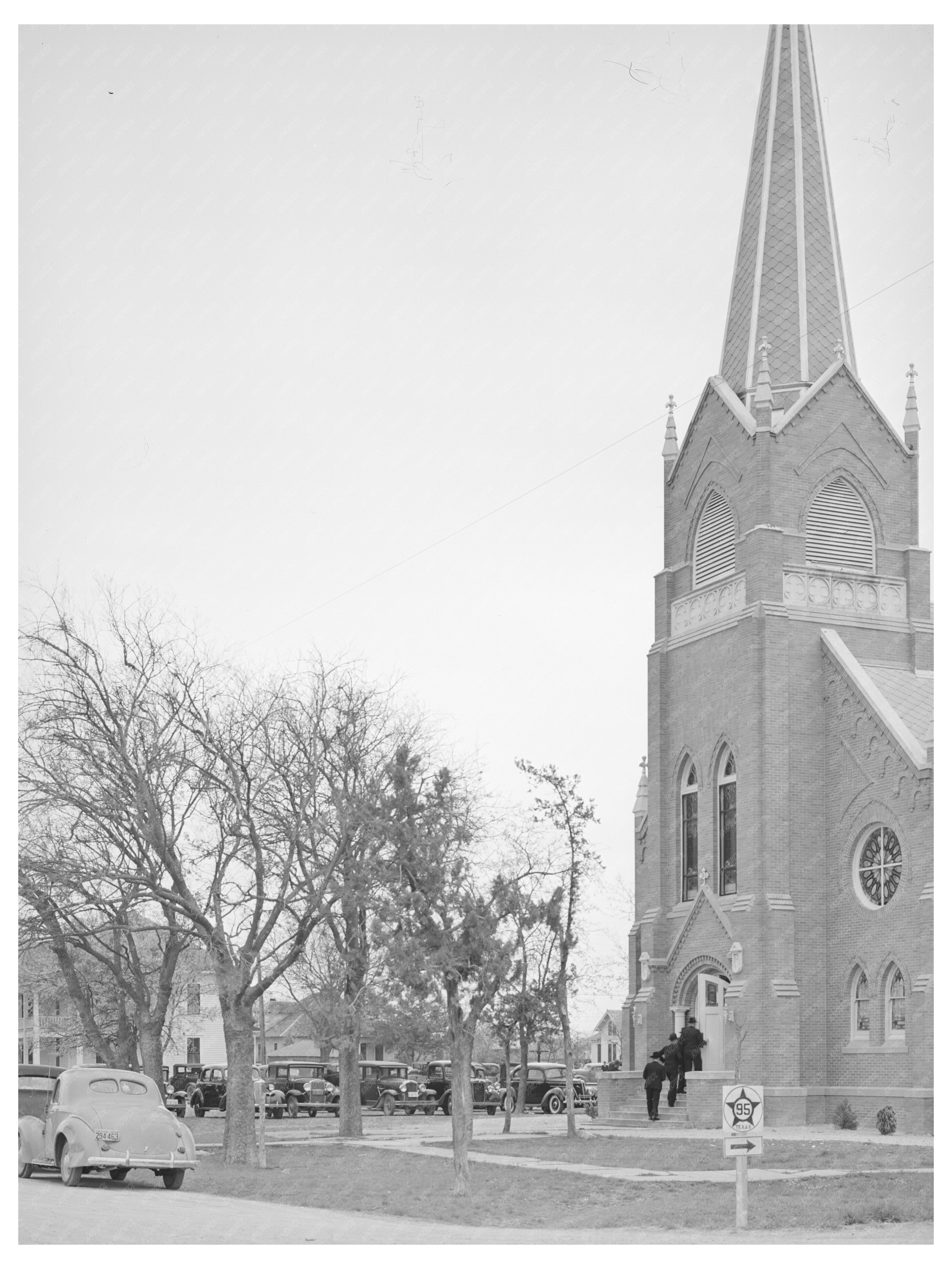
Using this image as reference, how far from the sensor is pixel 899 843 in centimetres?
3806

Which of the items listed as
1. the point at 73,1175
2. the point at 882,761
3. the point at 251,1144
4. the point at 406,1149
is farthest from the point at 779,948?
the point at 73,1175

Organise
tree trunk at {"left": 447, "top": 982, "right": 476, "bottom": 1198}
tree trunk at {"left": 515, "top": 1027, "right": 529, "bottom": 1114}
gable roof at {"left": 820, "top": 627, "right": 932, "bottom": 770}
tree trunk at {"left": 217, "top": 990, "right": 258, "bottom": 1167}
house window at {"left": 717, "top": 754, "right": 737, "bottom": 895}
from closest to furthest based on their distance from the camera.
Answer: tree trunk at {"left": 447, "top": 982, "right": 476, "bottom": 1198} < tree trunk at {"left": 217, "top": 990, "right": 258, "bottom": 1167} < gable roof at {"left": 820, "top": 627, "right": 932, "bottom": 770} < house window at {"left": 717, "top": 754, "right": 737, "bottom": 895} < tree trunk at {"left": 515, "top": 1027, "right": 529, "bottom": 1114}

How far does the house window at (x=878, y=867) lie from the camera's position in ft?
125

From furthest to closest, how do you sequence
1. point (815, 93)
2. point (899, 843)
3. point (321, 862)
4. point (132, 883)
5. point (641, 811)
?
point (641, 811) < point (815, 93) < point (899, 843) < point (321, 862) < point (132, 883)

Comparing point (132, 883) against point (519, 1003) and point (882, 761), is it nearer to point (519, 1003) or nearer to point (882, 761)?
point (519, 1003)

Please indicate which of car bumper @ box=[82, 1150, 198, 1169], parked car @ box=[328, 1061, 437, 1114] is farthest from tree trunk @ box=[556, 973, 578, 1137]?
parked car @ box=[328, 1061, 437, 1114]

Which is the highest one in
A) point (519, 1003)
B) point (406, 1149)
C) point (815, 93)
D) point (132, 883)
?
point (815, 93)

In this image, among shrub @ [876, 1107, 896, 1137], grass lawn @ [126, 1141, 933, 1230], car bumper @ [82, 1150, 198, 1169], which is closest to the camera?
grass lawn @ [126, 1141, 933, 1230]

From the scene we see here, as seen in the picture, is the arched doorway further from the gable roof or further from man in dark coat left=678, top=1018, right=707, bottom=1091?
the gable roof

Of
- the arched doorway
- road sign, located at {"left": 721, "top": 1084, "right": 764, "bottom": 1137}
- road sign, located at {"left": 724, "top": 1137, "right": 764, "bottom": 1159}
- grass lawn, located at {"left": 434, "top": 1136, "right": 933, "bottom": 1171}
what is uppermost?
road sign, located at {"left": 721, "top": 1084, "right": 764, "bottom": 1137}

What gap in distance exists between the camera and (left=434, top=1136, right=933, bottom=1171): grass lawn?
85.8 feet

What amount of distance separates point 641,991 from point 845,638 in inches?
410

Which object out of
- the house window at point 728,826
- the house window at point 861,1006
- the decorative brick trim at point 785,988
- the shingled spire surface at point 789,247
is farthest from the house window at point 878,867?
the shingled spire surface at point 789,247

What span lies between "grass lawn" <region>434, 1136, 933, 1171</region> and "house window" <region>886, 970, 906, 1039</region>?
615cm
